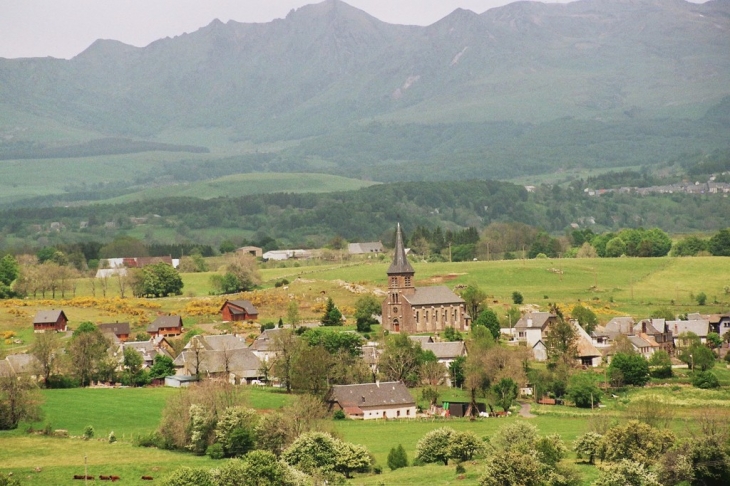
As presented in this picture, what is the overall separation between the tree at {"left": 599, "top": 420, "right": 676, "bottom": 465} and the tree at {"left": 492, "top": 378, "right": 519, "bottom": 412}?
50.2ft

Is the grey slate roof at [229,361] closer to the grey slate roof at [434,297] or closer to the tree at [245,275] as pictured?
the grey slate roof at [434,297]

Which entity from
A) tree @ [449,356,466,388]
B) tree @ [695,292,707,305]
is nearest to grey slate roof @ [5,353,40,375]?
tree @ [449,356,466,388]

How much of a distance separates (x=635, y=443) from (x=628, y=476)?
509cm

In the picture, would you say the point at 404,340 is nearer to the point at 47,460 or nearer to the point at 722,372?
the point at 722,372

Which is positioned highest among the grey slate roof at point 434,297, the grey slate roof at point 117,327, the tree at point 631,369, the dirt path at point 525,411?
the grey slate roof at point 434,297

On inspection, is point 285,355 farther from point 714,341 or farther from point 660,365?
point 714,341

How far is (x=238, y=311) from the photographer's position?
99.9 meters

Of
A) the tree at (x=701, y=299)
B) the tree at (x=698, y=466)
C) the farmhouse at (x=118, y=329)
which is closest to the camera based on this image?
the tree at (x=698, y=466)

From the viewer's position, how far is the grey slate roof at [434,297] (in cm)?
9700

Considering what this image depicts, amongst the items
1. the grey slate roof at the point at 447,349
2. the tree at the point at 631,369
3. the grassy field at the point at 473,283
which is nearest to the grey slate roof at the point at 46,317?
the grassy field at the point at 473,283

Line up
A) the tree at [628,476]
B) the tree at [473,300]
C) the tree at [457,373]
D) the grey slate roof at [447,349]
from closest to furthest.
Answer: the tree at [628,476] → the tree at [457,373] → the grey slate roof at [447,349] → the tree at [473,300]

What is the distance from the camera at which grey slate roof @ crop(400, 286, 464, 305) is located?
97000mm

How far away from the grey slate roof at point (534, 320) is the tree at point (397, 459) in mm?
35760

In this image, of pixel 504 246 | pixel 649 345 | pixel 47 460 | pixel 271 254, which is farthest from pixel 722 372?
pixel 271 254
